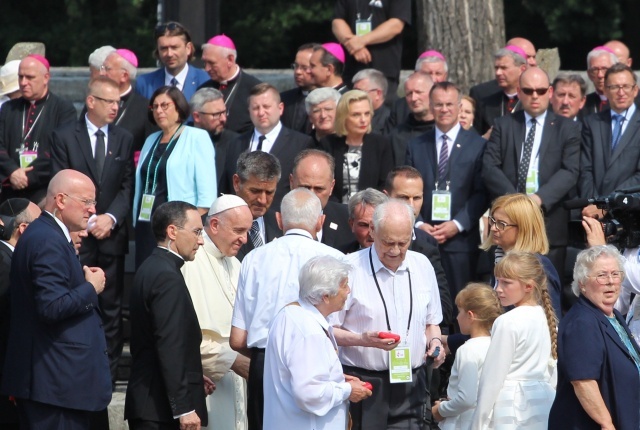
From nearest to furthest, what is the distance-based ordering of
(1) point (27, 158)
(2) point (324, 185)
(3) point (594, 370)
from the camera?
(3) point (594, 370)
(2) point (324, 185)
(1) point (27, 158)

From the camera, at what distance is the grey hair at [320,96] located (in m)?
10.7

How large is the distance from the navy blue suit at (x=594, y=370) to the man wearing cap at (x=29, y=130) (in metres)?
5.31

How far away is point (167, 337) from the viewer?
7621mm

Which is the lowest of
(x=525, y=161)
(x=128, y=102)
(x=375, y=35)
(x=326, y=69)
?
(x=525, y=161)

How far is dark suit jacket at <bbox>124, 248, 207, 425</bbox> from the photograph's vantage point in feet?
25.0

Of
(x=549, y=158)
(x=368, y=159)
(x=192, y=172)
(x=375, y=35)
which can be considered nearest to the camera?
(x=192, y=172)

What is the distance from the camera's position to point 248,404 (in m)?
7.78

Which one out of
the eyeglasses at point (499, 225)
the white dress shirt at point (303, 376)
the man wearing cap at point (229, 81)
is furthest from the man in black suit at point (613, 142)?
the white dress shirt at point (303, 376)

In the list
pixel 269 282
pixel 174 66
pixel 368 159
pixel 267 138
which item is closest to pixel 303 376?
pixel 269 282

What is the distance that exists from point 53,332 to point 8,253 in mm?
910

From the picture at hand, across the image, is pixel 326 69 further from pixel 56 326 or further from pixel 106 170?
pixel 56 326

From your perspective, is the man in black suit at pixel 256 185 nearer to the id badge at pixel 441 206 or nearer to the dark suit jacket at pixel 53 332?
the dark suit jacket at pixel 53 332

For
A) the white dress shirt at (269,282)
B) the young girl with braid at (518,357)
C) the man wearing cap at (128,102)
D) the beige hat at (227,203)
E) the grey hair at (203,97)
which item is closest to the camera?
the young girl with braid at (518,357)

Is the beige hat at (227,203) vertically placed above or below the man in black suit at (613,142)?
below
